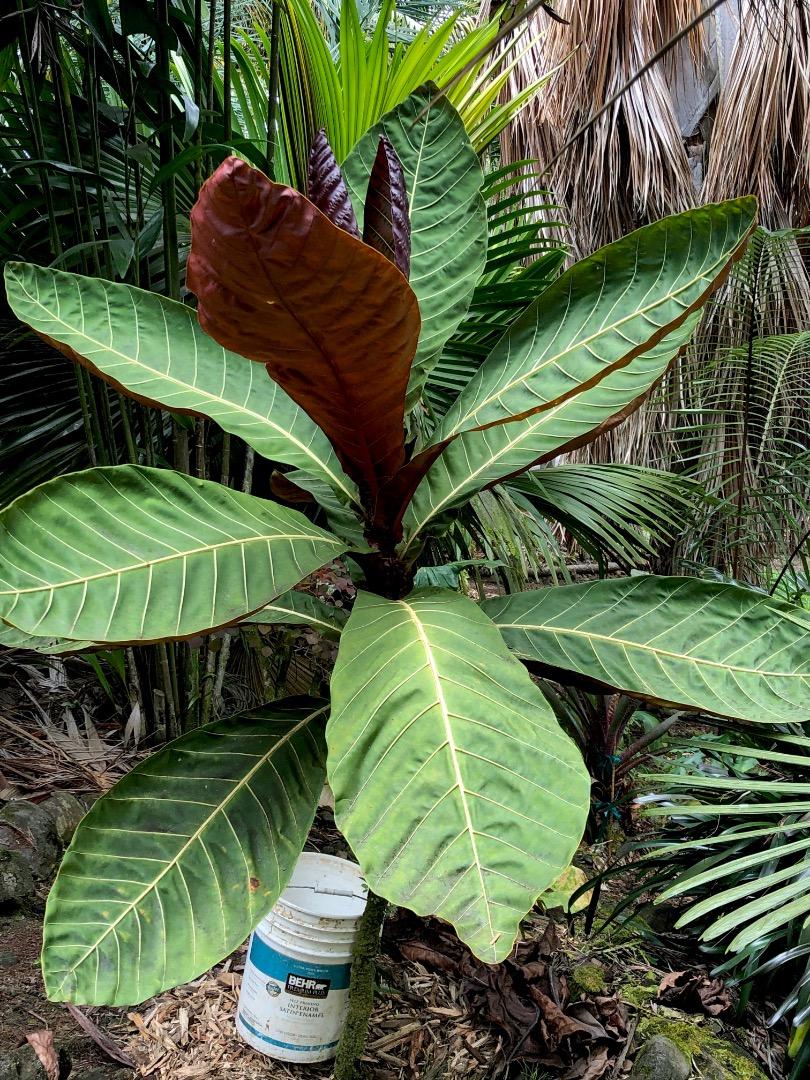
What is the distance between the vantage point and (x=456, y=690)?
0.74 meters

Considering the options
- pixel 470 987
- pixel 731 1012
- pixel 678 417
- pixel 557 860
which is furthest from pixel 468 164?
pixel 678 417

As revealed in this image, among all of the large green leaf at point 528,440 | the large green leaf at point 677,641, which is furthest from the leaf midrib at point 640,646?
the large green leaf at point 528,440

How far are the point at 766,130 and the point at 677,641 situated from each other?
12.3 feet

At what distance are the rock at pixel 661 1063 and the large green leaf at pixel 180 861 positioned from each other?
31.6 inches

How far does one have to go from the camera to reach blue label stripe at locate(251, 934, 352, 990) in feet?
3.72

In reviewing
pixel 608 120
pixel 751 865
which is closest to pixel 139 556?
pixel 751 865

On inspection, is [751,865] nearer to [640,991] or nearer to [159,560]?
[640,991]

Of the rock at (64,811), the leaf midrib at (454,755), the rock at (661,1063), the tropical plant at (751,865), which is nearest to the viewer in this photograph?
the leaf midrib at (454,755)

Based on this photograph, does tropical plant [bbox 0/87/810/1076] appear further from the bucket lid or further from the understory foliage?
the understory foliage

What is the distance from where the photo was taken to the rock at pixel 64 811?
1481 millimetres

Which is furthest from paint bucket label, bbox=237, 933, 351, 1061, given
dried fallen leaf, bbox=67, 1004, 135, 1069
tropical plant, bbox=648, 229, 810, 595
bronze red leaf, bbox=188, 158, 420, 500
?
tropical plant, bbox=648, 229, 810, 595

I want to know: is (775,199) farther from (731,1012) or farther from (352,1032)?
(352,1032)

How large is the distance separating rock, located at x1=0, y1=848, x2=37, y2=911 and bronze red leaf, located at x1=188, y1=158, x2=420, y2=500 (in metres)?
1.01

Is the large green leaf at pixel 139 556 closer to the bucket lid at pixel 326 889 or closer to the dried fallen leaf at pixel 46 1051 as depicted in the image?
the bucket lid at pixel 326 889
